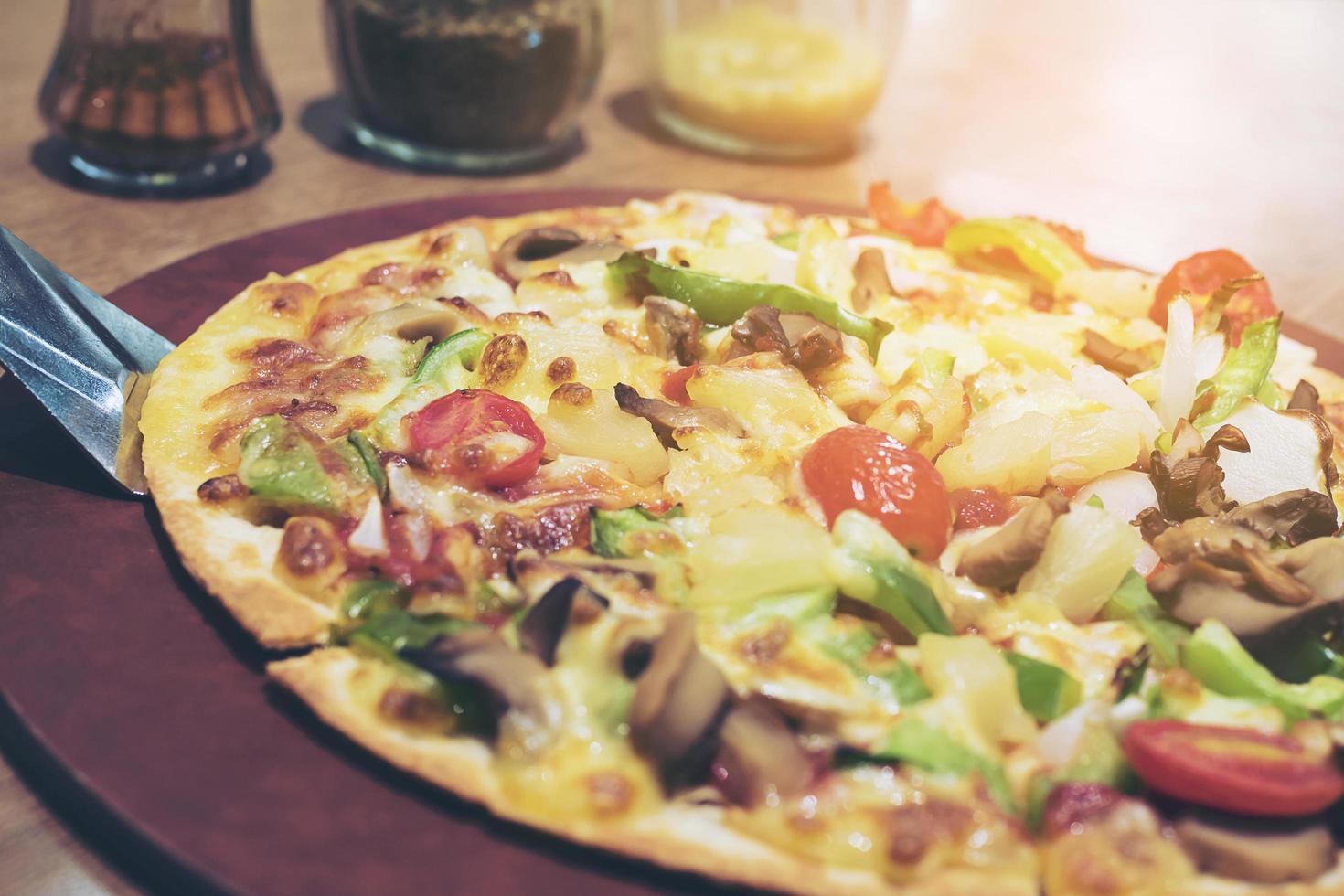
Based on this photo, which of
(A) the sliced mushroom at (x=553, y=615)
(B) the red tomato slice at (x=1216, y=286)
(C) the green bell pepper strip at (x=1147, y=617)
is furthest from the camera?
(B) the red tomato slice at (x=1216, y=286)

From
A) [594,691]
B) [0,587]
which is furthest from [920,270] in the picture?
[0,587]

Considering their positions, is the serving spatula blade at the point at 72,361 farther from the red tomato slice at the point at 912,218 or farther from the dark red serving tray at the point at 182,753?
the red tomato slice at the point at 912,218

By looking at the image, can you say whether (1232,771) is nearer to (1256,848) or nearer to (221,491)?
(1256,848)

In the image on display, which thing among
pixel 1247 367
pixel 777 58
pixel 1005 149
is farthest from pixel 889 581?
pixel 1005 149

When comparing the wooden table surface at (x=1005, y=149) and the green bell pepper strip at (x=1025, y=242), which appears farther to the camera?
the wooden table surface at (x=1005, y=149)

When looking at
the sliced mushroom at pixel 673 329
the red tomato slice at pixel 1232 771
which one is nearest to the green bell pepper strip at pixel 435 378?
the sliced mushroom at pixel 673 329

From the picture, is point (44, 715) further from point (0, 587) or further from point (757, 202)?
point (757, 202)
